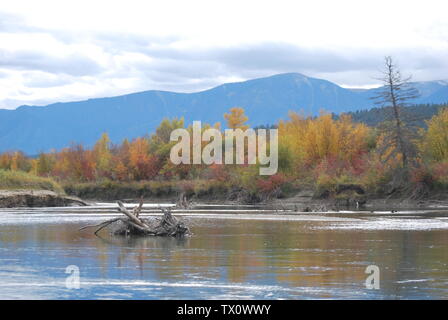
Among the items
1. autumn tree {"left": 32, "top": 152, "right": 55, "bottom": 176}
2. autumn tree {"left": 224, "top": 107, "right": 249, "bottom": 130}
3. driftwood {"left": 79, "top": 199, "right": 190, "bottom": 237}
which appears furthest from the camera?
autumn tree {"left": 32, "top": 152, "right": 55, "bottom": 176}

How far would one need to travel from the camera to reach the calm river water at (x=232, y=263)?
64.6 feet

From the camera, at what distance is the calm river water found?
64.6 feet

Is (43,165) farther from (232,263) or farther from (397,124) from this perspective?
(232,263)

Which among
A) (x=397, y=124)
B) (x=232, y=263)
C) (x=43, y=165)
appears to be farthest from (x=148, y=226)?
(x=43, y=165)

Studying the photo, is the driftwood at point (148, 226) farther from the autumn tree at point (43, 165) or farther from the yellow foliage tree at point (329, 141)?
the autumn tree at point (43, 165)

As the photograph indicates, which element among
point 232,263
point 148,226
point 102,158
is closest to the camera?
point 232,263

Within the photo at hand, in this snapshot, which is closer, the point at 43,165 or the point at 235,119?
the point at 235,119

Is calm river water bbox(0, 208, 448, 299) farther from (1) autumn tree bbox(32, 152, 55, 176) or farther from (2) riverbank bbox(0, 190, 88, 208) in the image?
(1) autumn tree bbox(32, 152, 55, 176)

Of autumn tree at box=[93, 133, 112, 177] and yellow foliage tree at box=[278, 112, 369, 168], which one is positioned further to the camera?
autumn tree at box=[93, 133, 112, 177]

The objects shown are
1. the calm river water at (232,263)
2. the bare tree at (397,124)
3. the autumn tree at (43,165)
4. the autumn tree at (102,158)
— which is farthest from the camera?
the autumn tree at (43,165)

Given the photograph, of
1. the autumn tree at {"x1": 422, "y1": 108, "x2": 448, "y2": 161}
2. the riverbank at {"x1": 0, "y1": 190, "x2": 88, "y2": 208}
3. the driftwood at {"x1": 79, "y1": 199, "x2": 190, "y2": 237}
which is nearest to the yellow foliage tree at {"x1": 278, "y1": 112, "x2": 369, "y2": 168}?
the autumn tree at {"x1": 422, "y1": 108, "x2": 448, "y2": 161}

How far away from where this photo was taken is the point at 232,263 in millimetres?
25766

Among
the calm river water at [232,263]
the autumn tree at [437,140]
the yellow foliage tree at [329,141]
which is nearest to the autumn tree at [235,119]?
the yellow foliage tree at [329,141]
